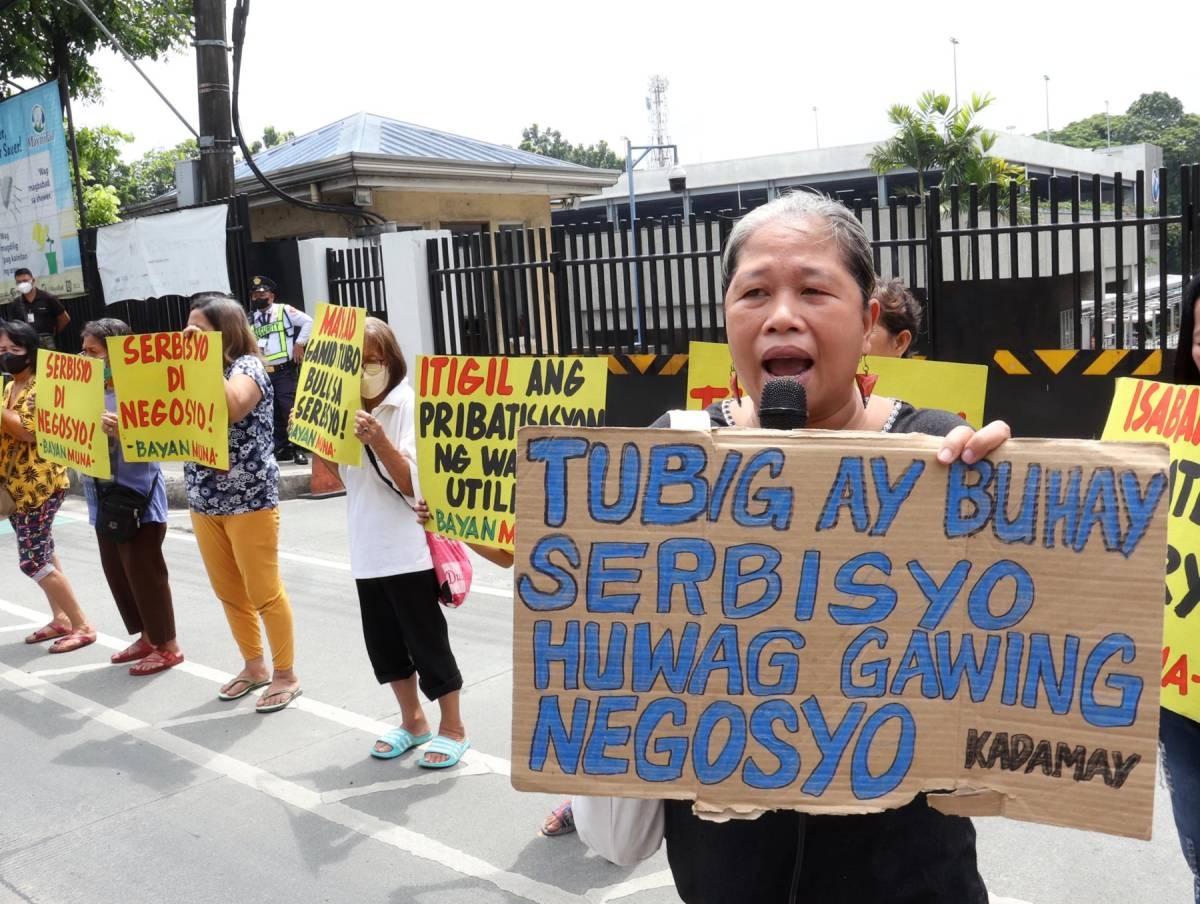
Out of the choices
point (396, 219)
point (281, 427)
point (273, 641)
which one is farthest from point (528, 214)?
point (273, 641)

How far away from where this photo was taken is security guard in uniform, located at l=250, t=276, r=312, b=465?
37.0ft

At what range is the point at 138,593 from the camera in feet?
20.0

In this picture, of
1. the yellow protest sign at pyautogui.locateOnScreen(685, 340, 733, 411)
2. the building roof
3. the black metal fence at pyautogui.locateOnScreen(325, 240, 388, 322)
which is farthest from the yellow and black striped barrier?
the building roof

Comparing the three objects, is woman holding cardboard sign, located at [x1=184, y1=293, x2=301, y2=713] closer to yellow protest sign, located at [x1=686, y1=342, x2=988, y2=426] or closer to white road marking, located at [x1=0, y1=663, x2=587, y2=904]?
white road marking, located at [x1=0, y1=663, x2=587, y2=904]

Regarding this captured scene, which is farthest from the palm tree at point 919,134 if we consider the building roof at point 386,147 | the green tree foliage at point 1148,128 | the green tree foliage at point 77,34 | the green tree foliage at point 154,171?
the green tree foliage at point 1148,128

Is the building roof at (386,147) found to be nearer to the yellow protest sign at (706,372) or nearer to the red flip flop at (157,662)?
the red flip flop at (157,662)

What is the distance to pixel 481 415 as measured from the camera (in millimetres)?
3828

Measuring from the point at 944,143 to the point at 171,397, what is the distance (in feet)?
71.3

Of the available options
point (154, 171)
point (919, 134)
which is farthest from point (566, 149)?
point (919, 134)

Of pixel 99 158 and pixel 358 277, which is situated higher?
pixel 99 158

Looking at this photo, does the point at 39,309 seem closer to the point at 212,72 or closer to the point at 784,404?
the point at 212,72

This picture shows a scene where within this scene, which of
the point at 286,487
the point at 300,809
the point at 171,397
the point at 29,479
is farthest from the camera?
the point at 286,487

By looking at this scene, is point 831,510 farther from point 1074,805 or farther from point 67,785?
point 67,785

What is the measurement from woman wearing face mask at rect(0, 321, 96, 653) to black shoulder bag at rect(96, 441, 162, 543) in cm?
74
